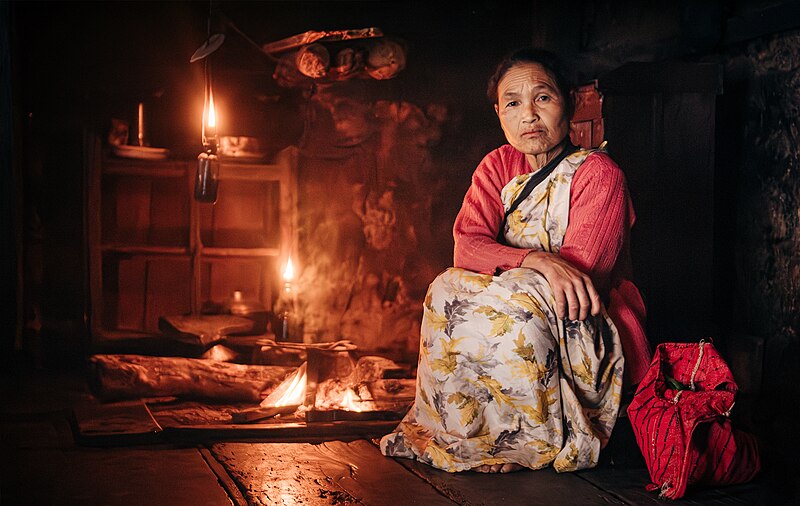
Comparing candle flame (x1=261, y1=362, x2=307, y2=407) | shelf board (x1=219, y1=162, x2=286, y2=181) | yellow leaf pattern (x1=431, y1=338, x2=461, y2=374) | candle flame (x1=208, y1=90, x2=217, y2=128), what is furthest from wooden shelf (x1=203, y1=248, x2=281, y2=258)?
yellow leaf pattern (x1=431, y1=338, x2=461, y2=374)

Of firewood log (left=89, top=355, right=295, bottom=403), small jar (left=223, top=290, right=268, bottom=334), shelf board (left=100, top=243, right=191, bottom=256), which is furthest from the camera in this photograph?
small jar (left=223, top=290, right=268, bottom=334)

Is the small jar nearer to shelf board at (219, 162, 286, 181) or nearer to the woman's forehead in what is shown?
shelf board at (219, 162, 286, 181)

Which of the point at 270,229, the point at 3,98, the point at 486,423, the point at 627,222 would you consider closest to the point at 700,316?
the point at 627,222

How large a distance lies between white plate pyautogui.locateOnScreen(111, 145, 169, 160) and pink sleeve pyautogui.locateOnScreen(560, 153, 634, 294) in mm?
3208

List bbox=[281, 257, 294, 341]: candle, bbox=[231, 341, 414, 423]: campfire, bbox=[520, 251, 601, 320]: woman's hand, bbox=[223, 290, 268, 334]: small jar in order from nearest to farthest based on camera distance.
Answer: bbox=[520, 251, 601, 320]: woman's hand → bbox=[231, 341, 414, 423]: campfire → bbox=[281, 257, 294, 341]: candle → bbox=[223, 290, 268, 334]: small jar

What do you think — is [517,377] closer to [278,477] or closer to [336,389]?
[278,477]

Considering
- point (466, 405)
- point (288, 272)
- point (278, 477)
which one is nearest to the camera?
point (278, 477)

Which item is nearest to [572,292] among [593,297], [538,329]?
[593,297]

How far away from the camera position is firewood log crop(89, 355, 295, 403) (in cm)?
512

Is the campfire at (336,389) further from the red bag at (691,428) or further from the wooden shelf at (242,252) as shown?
the red bag at (691,428)

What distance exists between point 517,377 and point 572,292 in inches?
15.8

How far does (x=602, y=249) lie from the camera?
3.78 meters

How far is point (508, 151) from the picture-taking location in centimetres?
428

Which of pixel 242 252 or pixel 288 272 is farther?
pixel 242 252
